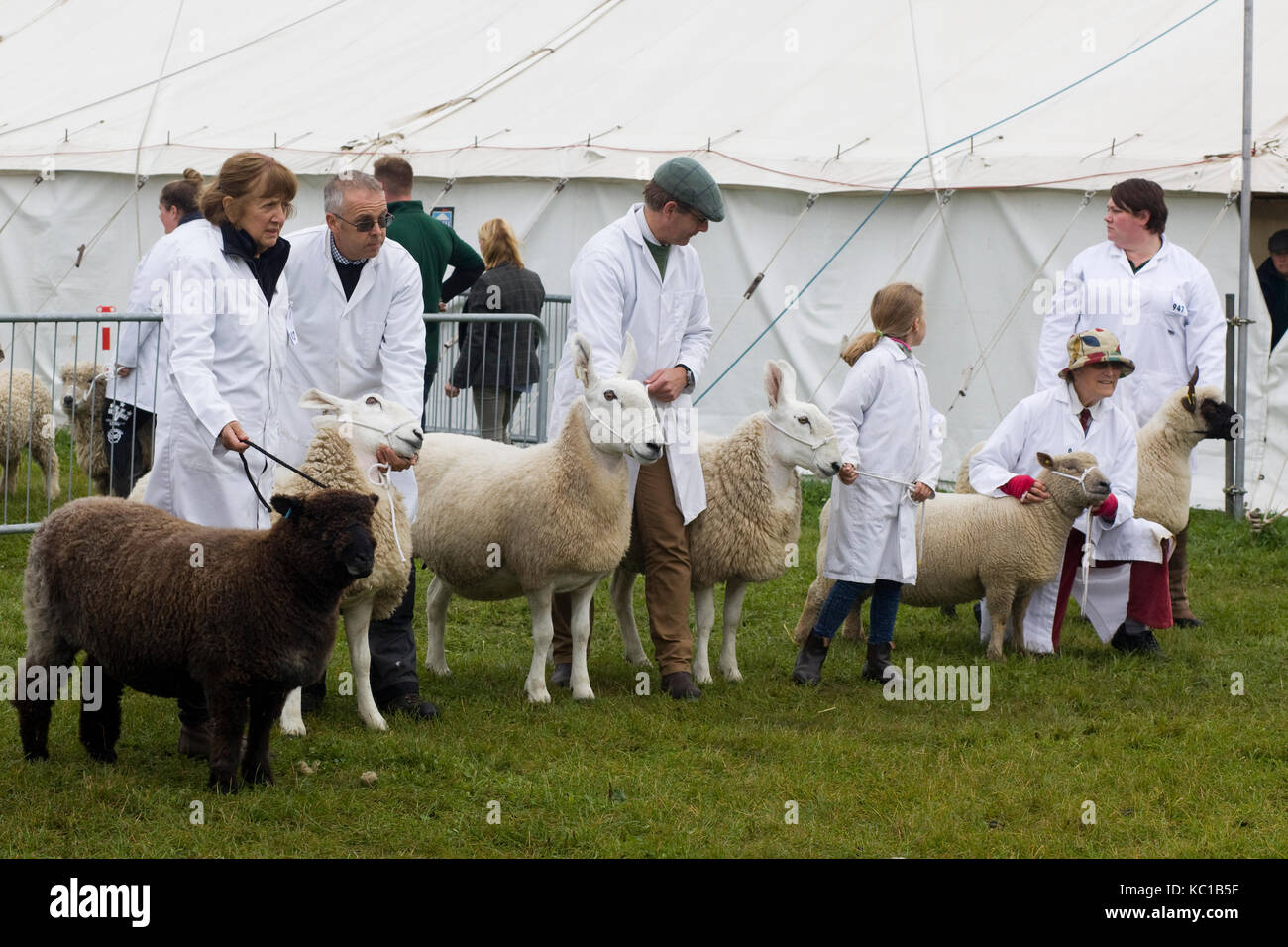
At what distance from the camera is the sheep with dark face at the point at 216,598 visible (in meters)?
4.75

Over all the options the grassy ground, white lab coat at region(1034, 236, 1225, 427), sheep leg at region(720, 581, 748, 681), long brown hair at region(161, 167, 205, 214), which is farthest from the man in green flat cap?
long brown hair at region(161, 167, 205, 214)

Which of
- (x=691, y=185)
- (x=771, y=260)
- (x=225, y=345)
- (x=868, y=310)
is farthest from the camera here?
(x=771, y=260)

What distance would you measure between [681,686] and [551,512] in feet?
3.16

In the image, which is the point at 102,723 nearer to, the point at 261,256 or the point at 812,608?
the point at 261,256

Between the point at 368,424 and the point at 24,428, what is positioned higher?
the point at 24,428

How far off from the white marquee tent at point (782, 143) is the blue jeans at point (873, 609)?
5619mm

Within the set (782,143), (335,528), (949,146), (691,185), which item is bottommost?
(335,528)

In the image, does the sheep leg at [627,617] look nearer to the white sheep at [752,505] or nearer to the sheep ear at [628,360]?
the white sheep at [752,505]

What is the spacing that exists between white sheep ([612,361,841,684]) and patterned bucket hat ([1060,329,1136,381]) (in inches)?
58.9

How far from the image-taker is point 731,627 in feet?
23.0

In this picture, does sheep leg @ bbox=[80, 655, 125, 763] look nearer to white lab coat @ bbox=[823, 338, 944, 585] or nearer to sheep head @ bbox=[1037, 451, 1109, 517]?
white lab coat @ bbox=[823, 338, 944, 585]

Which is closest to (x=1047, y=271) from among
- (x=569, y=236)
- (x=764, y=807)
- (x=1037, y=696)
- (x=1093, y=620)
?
(x=569, y=236)

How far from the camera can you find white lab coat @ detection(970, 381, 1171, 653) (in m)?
7.53

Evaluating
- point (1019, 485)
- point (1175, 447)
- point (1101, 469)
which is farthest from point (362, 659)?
point (1175, 447)
